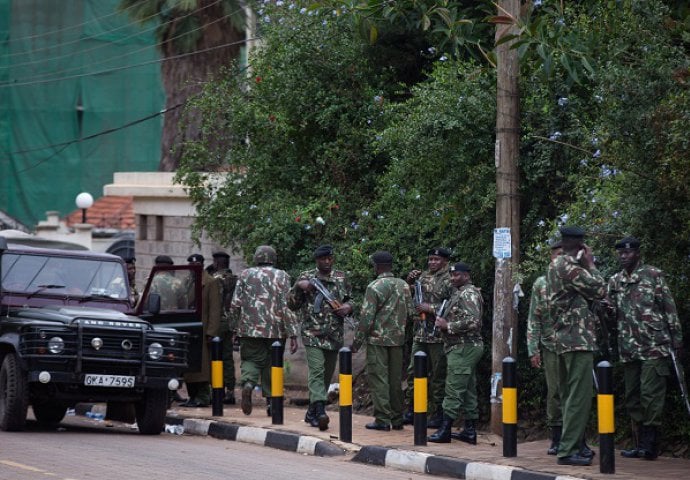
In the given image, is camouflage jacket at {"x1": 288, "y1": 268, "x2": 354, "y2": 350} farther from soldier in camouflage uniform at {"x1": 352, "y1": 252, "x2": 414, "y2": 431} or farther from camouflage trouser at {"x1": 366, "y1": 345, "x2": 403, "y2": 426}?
camouflage trouser at {"x1": 366, "y1": 345, "x2": 403, "y2": 426}

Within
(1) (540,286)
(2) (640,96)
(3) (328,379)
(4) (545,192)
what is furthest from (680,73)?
(3) (328,379)

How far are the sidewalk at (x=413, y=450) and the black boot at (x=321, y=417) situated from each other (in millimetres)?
81

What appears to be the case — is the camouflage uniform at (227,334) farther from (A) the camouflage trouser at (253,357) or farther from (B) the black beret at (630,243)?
(B) the black beret at (630,243)

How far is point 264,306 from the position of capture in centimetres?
1459

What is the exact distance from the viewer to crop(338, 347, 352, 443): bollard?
12.4 metres

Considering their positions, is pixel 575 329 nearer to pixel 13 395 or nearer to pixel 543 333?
pixel 543 333

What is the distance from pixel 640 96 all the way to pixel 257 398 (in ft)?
25.5

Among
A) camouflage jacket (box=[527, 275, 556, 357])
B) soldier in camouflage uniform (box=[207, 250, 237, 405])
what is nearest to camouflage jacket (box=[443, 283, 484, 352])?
camouflage jacket (box=[527, 275, 556, 357])

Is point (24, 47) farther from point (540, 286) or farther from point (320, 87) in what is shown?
point (540, 286)

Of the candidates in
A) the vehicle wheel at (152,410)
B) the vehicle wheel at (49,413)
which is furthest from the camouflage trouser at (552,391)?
the vehicle wheel at (49,413)

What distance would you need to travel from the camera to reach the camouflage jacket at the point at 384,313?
1335 centimetres

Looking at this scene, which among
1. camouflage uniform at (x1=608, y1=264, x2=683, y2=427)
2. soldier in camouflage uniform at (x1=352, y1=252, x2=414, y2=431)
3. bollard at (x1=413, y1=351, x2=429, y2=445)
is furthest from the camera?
→ soldier in camouflage uniform at (x1=352, y1=252, x2=414, y2=431)

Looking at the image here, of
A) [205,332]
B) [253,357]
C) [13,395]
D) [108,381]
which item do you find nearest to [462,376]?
[253,357]

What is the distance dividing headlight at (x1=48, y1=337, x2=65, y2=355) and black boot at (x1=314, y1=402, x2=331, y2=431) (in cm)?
278
